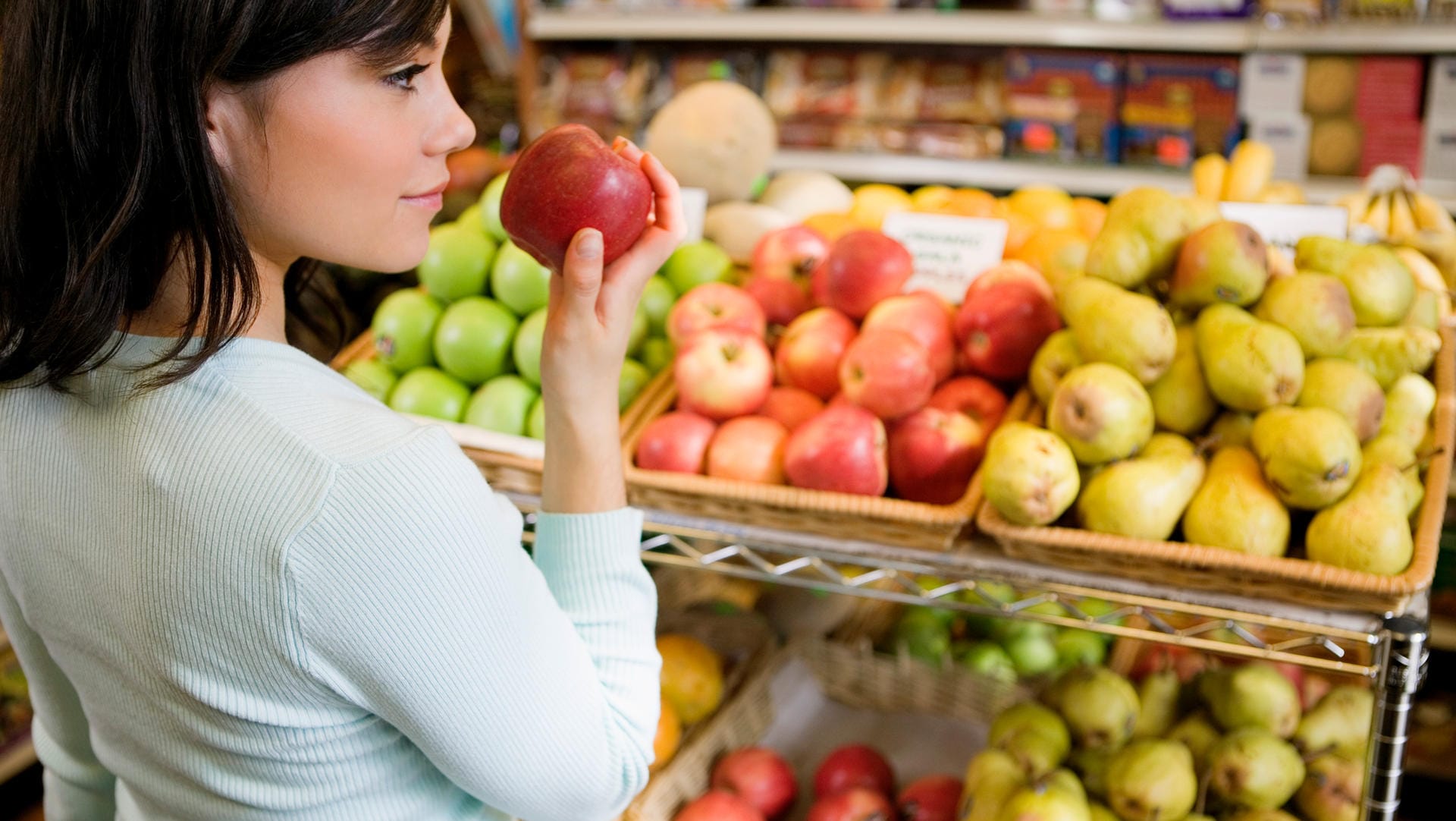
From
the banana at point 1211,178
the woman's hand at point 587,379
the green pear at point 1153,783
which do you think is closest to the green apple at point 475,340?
the woman's hand at point 587,379

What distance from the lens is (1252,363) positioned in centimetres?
111

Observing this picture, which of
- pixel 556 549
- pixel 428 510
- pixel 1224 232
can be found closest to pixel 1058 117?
pixel 1224 232

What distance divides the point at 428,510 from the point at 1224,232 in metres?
0.91

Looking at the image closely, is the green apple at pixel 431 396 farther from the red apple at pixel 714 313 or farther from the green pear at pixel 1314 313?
the green pear at pixel 1314 313

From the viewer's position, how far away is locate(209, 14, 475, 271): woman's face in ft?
2.24

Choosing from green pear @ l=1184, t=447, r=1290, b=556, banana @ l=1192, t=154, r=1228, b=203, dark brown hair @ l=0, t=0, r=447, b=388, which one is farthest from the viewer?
banana @ l=1192, t=154, r=1228, b=203

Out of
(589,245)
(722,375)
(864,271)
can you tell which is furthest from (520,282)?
(589,245)

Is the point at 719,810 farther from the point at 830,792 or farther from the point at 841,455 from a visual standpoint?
the point at 841,455

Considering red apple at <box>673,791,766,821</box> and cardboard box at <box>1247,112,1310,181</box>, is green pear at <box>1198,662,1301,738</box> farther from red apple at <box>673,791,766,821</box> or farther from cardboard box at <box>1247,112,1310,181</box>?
cardboard box at <box>1247,112,1310,181</box>

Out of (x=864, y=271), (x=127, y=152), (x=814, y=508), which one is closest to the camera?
(x=127, y=152)

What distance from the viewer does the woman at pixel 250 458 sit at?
0.65 meters

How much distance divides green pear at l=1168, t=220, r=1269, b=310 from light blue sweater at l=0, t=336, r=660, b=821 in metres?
0.74

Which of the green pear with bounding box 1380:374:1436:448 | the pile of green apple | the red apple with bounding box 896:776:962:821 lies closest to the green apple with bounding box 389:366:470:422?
the pile of green apple

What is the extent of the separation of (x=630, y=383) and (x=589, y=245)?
616mm
